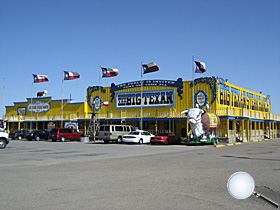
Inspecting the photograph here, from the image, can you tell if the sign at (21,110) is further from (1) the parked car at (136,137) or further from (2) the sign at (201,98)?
(2) the sign at (201,98)

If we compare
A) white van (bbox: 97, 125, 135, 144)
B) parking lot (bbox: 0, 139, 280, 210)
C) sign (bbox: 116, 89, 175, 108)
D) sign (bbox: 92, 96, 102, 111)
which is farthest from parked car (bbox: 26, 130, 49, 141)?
parking lot (bbox: 0, 139, 280, 210)

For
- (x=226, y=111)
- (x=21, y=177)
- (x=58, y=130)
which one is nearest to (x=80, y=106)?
(x=58, y=130)

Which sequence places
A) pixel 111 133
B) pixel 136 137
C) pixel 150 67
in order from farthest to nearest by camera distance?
1. pixel 150 67
2. pixel 111 133
3. pixel 136 137

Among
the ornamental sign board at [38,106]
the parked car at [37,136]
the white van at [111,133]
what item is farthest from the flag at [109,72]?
the ornamental sign board at [38,106]

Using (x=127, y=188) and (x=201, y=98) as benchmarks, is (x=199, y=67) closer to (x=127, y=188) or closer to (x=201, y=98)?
(x=201, y=98)

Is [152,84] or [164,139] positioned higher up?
[152,84]

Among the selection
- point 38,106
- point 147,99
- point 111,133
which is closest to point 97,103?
point 147,99

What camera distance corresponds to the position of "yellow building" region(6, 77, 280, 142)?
39.0 metres

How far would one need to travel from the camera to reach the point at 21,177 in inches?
427

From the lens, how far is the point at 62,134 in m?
39.8

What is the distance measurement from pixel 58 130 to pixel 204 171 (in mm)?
30172

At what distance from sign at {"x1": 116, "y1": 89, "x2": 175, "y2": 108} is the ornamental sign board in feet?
46.9

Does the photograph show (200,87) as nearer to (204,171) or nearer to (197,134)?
(197,134)

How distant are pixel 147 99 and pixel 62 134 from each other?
39.1ft
